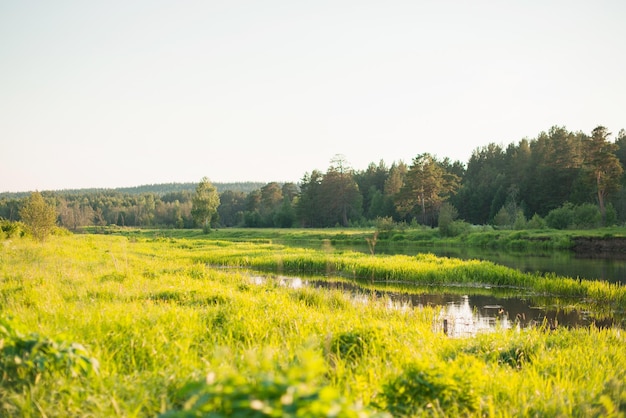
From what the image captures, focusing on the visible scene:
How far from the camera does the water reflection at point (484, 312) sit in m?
12.1

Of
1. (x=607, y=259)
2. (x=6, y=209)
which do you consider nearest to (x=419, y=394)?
(x=607, y=259)

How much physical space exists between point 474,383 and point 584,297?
14321 millimetres

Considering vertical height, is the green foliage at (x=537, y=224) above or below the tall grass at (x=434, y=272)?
above

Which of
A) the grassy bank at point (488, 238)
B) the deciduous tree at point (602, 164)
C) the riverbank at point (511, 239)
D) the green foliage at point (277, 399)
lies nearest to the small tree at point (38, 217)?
the grassy bank at point (488, 238)

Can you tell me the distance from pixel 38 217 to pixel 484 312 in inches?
1143

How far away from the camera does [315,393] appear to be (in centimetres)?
220

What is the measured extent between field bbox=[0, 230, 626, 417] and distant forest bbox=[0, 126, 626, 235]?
4311cm

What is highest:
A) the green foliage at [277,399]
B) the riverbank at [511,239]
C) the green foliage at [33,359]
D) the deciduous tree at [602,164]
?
the deciduous tree at [602,164]

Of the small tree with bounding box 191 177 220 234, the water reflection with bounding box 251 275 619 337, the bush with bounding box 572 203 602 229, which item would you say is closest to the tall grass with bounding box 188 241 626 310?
the water reflection with bounding box 251 275 619 337

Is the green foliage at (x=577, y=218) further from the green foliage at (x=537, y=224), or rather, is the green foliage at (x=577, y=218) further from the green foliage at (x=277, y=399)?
the green foliage at (x=277, y=399)

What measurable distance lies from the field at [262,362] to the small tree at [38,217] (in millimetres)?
20478

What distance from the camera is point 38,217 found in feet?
97.6

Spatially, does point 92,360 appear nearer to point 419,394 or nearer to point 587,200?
point 419,394

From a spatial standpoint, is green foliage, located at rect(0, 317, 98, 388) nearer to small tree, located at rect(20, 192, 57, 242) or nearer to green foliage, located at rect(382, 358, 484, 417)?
green foliage, located at rect(382, 358, 484, 417)
